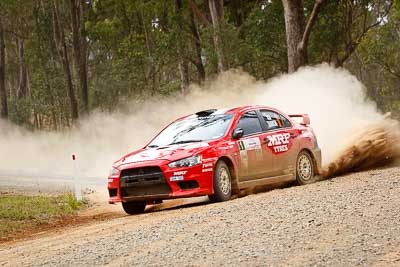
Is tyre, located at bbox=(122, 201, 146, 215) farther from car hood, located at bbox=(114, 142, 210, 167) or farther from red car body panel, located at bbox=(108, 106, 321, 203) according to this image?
car hood, located at bbox=(114, 142, 210, 167)

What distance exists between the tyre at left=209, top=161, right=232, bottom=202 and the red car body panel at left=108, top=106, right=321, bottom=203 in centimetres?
10

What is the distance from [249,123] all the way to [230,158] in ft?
4.04

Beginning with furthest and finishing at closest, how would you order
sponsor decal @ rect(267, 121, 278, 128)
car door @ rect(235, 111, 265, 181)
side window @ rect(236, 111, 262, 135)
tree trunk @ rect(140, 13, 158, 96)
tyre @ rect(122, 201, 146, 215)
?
1. tree trunk @ rect(140, 13, 158, 96)
2. sponsor decal @ rect(267, 121, 278, 128)
3. side window @ rect(236, 111, 262, 135)
4. car door @ rect(235, 111, 265, 181)
5. tyre @ rect(122, 201, 146, 215)

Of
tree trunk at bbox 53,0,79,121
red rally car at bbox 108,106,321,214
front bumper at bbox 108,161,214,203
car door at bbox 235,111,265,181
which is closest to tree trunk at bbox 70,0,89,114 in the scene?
tree trunk at bbox 53,0,79,121

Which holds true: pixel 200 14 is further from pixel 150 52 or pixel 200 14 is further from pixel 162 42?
pixel 150 52

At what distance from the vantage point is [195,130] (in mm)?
12508

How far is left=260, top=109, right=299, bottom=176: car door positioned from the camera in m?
12.8

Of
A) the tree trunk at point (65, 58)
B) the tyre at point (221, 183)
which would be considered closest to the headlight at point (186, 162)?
the tyre at point (221, 183)

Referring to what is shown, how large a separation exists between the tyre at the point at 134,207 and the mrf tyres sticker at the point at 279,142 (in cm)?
252

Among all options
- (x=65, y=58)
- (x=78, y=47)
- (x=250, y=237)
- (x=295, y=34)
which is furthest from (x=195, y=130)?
(x=78, y=47)

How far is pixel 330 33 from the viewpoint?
131 ft

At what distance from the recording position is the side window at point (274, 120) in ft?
43.5

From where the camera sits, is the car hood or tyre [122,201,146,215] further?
tyre [122,201,146,215]

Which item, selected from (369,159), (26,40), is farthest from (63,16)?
(369,159)
